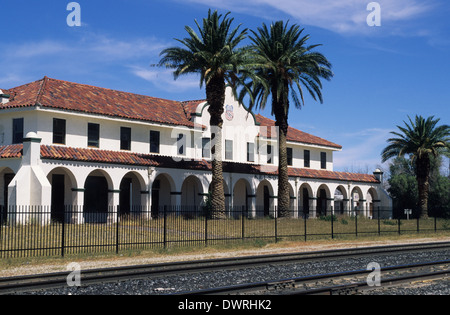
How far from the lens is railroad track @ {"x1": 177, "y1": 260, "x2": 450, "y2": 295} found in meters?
12.1

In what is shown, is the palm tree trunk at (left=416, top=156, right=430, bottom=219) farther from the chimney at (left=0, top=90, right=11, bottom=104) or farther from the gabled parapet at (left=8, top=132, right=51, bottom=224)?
the chimney at (left=0, top=90, right=11, bottom=104)

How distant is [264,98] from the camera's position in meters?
40.3

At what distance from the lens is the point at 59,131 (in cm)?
3659

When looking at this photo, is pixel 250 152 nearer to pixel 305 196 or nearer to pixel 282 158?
pixel 282 158

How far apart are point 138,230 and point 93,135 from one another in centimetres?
1293

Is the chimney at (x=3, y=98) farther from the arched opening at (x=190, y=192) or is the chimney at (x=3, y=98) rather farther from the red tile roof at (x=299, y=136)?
the red tile roof at (x=299, y=136)

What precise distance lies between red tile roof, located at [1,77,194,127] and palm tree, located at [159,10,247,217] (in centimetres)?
459

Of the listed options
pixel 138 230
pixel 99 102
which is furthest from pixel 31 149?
pixel 138 230

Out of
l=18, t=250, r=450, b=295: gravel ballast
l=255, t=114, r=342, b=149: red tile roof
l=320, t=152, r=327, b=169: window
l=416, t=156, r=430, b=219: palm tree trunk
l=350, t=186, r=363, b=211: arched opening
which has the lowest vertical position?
l=18, t=250, r=450, b=295: gravel ballast

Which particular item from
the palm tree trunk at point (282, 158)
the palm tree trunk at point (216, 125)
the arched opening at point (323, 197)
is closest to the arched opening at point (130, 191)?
the palm tree trunk at point (216, 125)

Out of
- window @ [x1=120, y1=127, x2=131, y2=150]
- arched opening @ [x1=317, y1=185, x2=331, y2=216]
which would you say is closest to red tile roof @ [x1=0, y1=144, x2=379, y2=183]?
window @ [x1=120, y1=127, x2=131, y2=150]

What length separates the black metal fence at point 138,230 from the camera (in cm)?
2245
